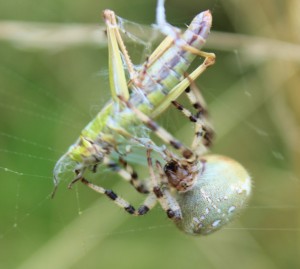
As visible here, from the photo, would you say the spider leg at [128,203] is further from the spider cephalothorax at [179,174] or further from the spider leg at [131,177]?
the spider cephalothorax at [179,174]

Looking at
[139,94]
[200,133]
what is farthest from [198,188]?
[139,94]

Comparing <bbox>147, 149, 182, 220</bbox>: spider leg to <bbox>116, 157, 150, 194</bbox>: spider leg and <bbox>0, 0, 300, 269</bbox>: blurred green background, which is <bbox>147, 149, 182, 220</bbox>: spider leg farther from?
<bbox>0, 0, 300, 269</bbox>: blurred green background

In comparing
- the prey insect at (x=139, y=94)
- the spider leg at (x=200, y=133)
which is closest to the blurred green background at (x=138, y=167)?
the spider leg at (x=200, y=133)

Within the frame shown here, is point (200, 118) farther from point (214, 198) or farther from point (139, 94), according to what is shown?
point (139, 94)

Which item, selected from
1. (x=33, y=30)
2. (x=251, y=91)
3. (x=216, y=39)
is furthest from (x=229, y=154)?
(x=33, y=30)

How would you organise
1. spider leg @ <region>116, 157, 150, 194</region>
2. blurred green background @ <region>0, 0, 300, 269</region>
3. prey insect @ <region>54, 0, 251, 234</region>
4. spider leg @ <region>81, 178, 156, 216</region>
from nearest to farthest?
prey insect @ <region>54, 0, 251, 234</region>
spider leg @ <region>116, 157, 150, 194</region>
spider leg @ <region>81, 178, 156, 216</region>
blurred green background @ <region>0, 0, 300, 269</region>

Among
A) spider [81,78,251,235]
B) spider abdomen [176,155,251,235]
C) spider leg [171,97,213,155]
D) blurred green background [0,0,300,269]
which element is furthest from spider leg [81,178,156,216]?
blurred green background [0,0,300,269]
